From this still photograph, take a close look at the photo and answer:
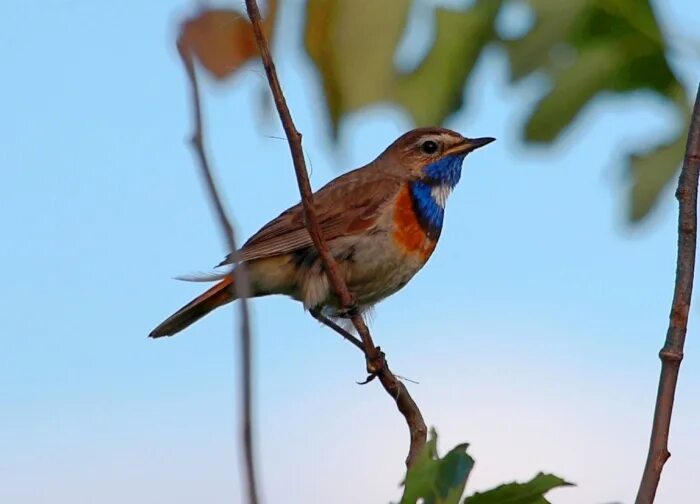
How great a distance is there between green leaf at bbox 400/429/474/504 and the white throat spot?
4.64 meters

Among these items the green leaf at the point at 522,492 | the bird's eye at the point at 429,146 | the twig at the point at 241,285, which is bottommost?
the green leaf at the point at 522,492

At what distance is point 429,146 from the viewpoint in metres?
6.35

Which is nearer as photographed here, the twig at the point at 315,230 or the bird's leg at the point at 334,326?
the twig at the point at 315,230

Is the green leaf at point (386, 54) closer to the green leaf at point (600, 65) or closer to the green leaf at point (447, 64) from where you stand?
the green leaf at point (447, 64)

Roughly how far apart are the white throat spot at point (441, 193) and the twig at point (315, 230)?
8.18 ft

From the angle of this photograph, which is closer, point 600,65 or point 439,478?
point 439,478

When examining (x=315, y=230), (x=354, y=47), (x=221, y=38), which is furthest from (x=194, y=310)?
(x=221, y=38)

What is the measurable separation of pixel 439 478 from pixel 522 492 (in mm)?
147

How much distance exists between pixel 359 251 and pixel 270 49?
337 centimetres

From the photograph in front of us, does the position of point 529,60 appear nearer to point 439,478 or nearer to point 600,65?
point 600,65

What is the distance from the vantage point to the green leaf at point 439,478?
144cm

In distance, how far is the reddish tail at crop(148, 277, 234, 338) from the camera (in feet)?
17.6

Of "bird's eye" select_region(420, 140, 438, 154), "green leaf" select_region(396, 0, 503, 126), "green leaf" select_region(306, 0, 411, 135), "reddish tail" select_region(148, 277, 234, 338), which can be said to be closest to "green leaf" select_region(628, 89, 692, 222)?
"green leaf" select_region(396, 0, 503, 126)

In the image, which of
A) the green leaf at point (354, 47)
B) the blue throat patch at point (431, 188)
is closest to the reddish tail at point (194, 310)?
the blue throat patch at point (431, 188)
